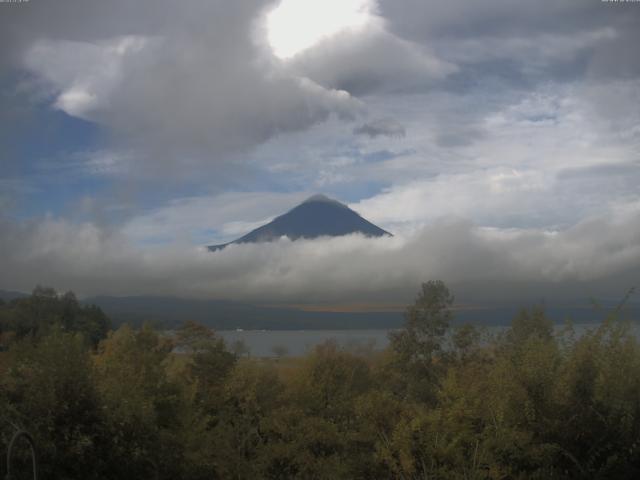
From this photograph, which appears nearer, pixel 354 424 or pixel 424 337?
pixel 354 424

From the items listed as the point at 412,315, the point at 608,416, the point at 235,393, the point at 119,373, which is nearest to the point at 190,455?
the point at 119,373

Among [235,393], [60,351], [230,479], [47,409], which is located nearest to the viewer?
[47,409]

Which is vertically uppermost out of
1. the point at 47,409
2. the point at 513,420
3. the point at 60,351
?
the point at 60,351

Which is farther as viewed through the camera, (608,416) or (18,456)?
(608,416)

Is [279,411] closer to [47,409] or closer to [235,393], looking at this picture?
[235,393]

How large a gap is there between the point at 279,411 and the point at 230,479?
15.0 ft

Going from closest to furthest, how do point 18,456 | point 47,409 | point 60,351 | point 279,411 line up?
point 18,456, point 47,409, point 60,351, point 279,411

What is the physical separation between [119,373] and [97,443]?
5.17 m

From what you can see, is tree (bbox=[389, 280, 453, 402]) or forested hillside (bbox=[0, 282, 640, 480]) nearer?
forested hillside (bbox=[0, 282, 640, 480])

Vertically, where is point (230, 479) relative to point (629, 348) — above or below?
below

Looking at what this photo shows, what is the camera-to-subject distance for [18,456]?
36.6ft

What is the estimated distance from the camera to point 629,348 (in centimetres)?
1471

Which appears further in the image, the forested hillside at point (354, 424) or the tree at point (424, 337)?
the tree at point (424, 337)

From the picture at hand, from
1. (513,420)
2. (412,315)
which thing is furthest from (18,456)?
(412,315)
